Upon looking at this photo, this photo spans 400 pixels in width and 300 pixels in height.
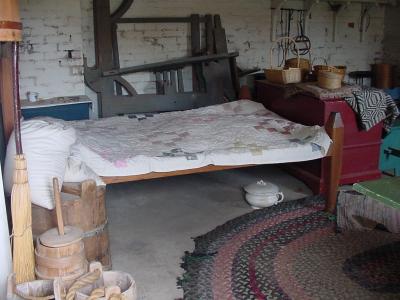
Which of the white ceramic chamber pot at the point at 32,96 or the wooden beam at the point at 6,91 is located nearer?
the wooden beam at the point at 6,91

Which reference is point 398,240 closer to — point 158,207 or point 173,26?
point 158,207

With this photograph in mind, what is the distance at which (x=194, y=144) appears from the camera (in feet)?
11.7

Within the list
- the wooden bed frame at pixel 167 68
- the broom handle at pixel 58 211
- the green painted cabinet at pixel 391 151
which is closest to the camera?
the broom handle at pixel 58 211

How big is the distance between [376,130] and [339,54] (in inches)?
104

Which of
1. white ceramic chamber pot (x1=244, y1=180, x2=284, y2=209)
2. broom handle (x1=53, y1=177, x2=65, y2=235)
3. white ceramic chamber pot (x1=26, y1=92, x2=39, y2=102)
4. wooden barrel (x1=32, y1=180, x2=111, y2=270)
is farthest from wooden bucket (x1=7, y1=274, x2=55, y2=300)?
white ceramic chamber pot (x1=26, y1=92, x2=39, y2=102)

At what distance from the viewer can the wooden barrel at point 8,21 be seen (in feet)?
6.58

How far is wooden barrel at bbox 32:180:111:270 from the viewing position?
2.45 metres

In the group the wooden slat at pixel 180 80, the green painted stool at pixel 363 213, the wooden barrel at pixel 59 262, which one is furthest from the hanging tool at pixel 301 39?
the wooden barrel at pixel 59 262

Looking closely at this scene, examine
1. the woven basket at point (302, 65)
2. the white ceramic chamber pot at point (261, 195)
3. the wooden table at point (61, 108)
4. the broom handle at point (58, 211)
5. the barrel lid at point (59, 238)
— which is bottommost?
the white ceramic chamber pot at point (261, 195)

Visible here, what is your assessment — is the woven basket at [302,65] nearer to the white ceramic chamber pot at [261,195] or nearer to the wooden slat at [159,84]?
the white ceramic chamber pot at [261,195]

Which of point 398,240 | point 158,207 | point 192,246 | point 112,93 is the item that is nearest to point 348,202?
point 398,240

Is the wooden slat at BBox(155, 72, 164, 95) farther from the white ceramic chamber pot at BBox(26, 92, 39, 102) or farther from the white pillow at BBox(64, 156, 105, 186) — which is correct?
the white pillow at BBox(64, 156, 105, 186)

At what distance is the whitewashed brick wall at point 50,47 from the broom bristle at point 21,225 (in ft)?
9.81

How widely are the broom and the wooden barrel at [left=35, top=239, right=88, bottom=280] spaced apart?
4cm
